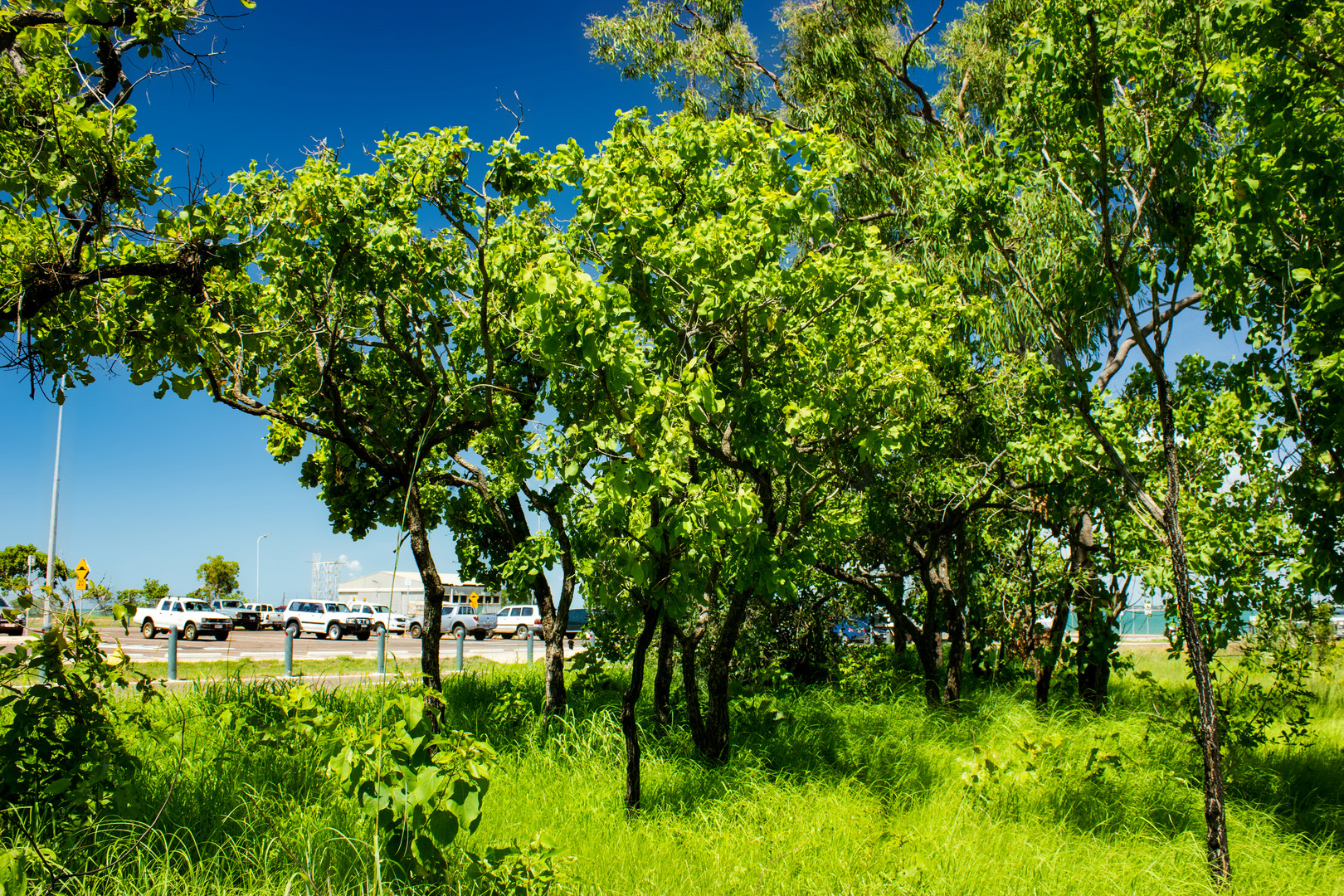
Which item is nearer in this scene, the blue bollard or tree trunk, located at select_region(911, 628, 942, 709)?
tree trunk, located at select_region(911, 628, 942, 709)

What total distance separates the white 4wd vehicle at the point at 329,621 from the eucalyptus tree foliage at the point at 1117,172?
29074 mm

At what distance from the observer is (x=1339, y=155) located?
14.9ft

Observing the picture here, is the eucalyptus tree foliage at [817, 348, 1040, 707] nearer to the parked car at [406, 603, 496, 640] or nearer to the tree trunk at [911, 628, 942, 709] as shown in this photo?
the tree trunk at [911, 628, 942, 709]

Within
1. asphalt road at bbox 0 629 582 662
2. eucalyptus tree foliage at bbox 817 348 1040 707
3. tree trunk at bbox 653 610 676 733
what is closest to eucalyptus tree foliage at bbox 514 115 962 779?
tree trunk at bbox 653 610 676 733

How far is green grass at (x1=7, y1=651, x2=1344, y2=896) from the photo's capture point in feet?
13.3

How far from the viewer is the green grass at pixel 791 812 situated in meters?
4.06

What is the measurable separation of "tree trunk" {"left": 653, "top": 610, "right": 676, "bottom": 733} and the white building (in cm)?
3065

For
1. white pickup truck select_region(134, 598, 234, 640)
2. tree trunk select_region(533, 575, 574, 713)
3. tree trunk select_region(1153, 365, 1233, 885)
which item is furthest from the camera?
white pickup truck select_region(134, 598, 234, 640)

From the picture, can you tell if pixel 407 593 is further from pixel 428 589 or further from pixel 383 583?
pixel 428 589

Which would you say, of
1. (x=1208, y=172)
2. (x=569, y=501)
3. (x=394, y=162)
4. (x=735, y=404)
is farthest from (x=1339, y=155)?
(x=394, y=162)

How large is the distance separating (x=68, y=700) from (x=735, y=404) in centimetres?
424

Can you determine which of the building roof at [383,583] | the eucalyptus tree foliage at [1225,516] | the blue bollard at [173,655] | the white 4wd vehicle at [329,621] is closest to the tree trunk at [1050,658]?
the eucalyptus tree foliage at [1225,516]

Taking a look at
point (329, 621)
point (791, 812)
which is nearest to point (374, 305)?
point (791, 812)

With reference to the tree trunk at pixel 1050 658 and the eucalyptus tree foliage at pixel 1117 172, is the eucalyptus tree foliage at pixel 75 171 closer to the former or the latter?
the eucalyptus tree foliage at pixel 1117 172
